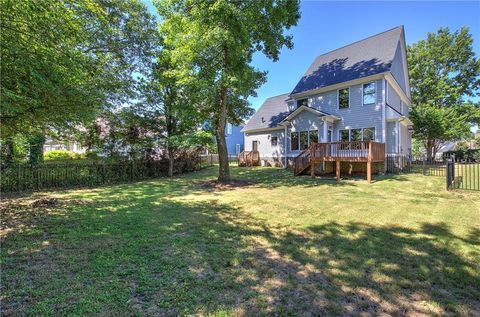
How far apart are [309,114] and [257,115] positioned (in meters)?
9.03

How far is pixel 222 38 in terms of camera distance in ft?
34.9

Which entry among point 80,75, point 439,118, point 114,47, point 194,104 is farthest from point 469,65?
point 80,75

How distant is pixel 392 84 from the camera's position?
16266mm

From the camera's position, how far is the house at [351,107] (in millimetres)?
14548

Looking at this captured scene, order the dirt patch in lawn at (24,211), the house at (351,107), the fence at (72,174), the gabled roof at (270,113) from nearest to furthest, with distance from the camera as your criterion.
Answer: the dirt patch in lawn at (24,211)
the fence at (72,174)
the house at (351,107)
the gabled roof at (270,113)

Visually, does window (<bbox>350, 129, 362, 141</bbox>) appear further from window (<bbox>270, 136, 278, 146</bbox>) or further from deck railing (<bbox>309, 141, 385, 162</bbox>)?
window (<bbox>270, 136, 278, 146</bbox>)

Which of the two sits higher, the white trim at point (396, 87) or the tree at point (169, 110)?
the white trim at point (396, 87)

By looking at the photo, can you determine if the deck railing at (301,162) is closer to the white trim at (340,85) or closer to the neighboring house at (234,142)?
the white trim at (340,85)

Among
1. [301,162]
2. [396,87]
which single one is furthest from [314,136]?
[396,87]

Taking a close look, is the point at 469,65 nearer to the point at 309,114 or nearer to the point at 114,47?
the point at 309,114

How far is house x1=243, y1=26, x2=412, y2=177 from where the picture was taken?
14548 mm

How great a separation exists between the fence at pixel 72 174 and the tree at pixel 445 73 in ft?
81.7

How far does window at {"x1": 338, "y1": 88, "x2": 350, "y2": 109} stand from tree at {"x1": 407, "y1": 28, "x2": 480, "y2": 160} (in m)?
12.3

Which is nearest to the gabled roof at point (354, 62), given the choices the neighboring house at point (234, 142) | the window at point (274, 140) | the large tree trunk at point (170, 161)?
the window at point (274, 140)
